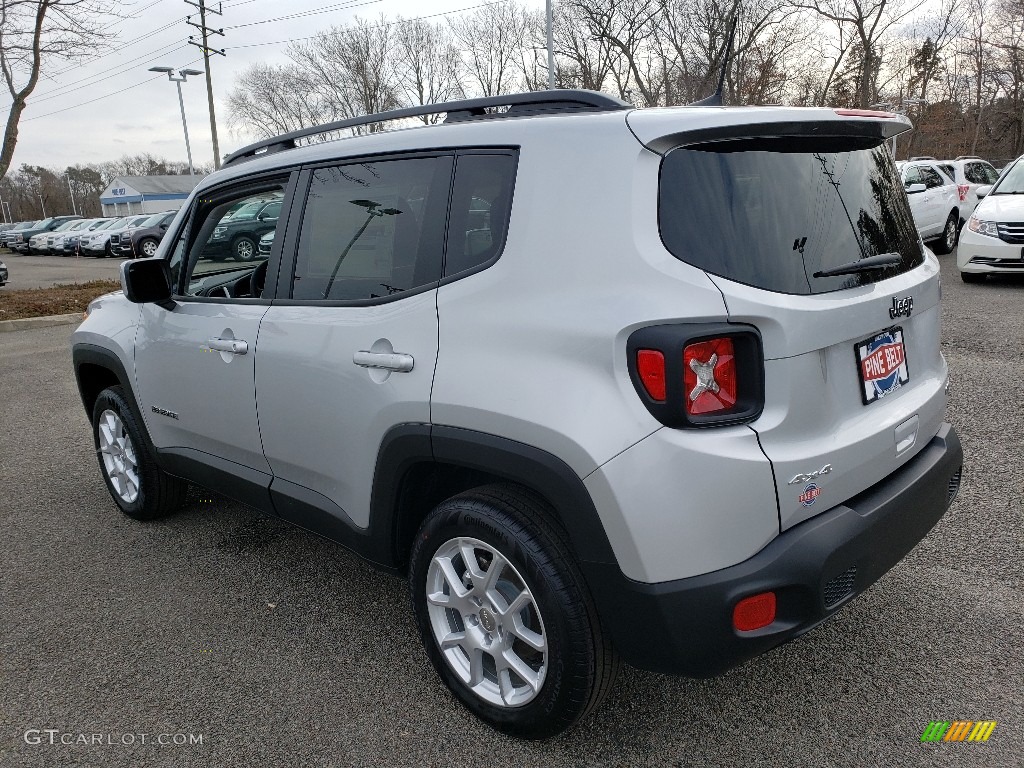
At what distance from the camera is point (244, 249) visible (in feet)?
11.2

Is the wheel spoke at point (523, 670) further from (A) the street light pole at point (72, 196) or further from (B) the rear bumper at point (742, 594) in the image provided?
(A) the street light pole at point (72, 196)

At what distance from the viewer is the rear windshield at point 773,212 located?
194 centimetres

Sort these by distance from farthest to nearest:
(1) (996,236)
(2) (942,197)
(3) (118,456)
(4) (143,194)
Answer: (4) (143,194)
(2) (942,197)
(1) (996,236)
(3) (118,456)

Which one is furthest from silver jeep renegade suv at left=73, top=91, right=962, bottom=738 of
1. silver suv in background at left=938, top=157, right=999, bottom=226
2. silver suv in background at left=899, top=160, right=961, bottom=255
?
silver suv in background at left=938, top=157, right=999, bottom=226

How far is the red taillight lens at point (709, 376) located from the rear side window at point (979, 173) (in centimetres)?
1518

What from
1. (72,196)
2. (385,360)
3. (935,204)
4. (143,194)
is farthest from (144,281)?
(72,196)

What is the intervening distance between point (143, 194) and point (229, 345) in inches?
3419

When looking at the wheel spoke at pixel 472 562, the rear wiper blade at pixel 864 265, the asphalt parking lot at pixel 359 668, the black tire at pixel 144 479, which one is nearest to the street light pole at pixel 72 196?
the black tire at pixel 144 479

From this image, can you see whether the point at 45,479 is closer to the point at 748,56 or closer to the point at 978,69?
the point at 748,56

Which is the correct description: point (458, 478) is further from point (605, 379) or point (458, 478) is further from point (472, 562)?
point (605, 379)

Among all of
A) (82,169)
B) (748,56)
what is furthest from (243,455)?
(82,169)

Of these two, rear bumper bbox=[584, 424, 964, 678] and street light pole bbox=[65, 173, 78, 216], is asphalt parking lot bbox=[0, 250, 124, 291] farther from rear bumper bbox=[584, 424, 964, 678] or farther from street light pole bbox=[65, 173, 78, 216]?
street light pole bbox=[65, 173, 78, 216]

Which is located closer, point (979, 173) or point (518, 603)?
point (518, 603)

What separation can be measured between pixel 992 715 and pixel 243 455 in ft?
9.34
